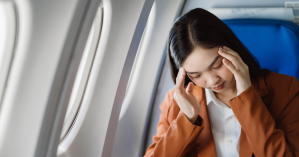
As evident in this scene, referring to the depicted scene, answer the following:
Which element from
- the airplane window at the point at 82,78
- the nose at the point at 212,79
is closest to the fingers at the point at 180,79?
the nose at the point at 212,79

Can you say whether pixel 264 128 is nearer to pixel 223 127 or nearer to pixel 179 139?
pixel 223 127

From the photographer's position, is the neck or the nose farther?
the neck

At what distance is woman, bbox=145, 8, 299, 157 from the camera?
3.84 ft

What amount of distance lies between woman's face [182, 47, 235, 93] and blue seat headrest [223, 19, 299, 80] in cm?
55

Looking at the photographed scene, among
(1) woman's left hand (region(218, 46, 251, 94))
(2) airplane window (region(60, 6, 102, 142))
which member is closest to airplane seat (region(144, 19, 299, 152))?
(1) woman's left hand (region(218, 46, 251, 94))

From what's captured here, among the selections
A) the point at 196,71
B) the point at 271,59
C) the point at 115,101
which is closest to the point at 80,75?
the point at 115,101

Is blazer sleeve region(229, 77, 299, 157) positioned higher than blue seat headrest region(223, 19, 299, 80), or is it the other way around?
blue seat headrest region(223, 19, 299, 80)

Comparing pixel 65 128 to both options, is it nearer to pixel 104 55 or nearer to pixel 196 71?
pixel 104 55

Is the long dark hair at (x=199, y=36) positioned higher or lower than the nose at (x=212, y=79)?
higher

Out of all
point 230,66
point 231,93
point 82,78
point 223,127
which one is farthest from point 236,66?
point 82,78

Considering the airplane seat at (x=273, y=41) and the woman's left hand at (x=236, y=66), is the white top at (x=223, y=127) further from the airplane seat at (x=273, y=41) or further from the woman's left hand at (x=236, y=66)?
the airplane seat at (x=273, y=41)

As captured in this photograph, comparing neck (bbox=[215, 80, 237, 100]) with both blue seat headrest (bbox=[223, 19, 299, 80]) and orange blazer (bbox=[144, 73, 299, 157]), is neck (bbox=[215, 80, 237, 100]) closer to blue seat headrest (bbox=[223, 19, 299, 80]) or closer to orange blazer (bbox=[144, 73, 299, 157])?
orange blazer (bbox=[144, 73, 299, 157])

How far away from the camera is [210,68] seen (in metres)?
1.20

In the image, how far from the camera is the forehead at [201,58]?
3.84 feet
